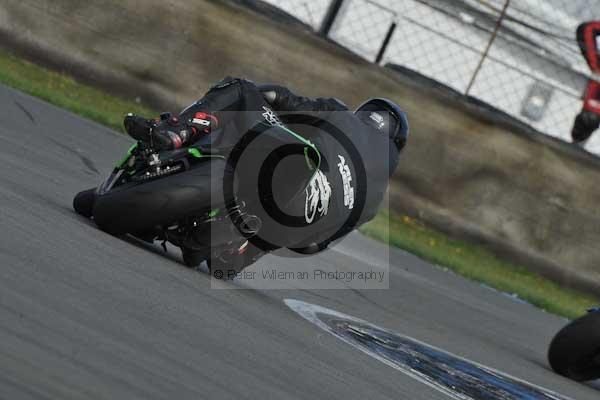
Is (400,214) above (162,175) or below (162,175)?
below

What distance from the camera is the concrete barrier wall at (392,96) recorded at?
13.2 meters

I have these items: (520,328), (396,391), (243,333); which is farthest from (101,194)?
(520,328)

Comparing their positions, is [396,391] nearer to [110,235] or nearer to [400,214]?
[110,235]

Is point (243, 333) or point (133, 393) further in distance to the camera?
point (243, 333)

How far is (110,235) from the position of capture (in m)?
6.21

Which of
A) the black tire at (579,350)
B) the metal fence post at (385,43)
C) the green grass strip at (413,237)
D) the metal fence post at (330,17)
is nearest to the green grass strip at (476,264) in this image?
the green grass strip at (413,237)

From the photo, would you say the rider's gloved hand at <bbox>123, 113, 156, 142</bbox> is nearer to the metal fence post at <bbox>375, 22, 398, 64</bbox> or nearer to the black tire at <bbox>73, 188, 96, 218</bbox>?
the black tire at <bbox>73, 188, 96, 218</bbox>

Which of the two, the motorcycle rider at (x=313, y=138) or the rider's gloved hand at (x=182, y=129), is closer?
the rider's gloved hand at (x=182, y=129)

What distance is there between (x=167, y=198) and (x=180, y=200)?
0.06 metres

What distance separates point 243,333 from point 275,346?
0.46 feet

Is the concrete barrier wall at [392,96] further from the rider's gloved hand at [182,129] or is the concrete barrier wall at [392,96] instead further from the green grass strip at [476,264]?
the rider's gloved hand at [182,129]

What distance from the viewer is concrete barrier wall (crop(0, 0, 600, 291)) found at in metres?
13.2

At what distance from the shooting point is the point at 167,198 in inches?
231

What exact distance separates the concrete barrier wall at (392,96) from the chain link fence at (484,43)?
0.28 metres
